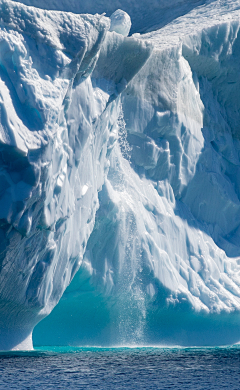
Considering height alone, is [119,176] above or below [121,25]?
below

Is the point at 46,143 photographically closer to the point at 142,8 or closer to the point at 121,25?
the point at 121,25

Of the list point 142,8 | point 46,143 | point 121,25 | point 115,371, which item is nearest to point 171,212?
point 121,25

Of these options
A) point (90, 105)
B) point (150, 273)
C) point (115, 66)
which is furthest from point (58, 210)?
point (150, 273)

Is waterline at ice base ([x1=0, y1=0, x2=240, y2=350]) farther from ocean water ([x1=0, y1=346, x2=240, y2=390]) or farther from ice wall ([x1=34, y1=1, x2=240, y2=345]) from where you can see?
ocean water ([x1=0, y1=346, x2=240, y2=390])

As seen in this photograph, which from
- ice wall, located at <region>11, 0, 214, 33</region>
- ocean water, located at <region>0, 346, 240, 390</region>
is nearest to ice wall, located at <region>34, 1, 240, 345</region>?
ice wall, located at <region>11, 0, 214, 33</region>

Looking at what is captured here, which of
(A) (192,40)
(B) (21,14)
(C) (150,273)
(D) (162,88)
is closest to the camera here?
(B) (21,14)

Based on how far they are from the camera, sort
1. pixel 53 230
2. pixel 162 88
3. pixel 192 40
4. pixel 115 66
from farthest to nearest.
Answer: pixel 192 40, pixel 162 88, pixel 115 66, pixel 53 230

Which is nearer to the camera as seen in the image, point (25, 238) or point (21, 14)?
point (21, 14)

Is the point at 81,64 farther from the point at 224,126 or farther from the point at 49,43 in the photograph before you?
the point at 224,126
